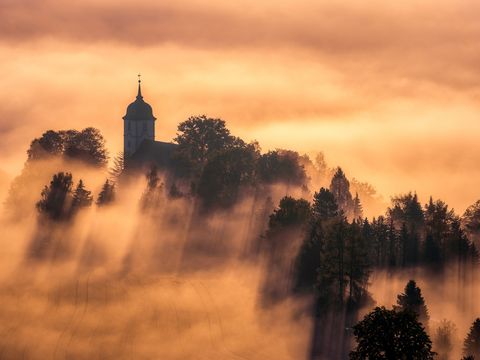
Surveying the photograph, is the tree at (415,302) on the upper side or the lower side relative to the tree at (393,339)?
upper

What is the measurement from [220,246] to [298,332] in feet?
141

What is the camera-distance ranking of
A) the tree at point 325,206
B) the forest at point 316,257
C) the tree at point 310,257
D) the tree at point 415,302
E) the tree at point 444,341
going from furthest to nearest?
the tree at point 325,206 → the tree at point 310,257 → the forest at point 316,257 → the tree at point 415,302 → the tree at point 444,341

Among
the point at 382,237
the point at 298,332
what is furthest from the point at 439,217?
the point at 298,332

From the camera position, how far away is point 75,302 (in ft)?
515

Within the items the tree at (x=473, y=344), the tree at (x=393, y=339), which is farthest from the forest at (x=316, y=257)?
the tree at (x=393, y=339)

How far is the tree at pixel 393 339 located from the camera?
112 meters

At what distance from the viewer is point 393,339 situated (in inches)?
4427

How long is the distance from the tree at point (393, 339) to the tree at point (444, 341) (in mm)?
23575

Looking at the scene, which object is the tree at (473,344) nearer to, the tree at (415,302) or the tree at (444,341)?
the tree at (444,341)

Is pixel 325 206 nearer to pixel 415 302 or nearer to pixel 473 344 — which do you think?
pixel 415 302

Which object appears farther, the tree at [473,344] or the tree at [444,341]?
the tree at [444,341]

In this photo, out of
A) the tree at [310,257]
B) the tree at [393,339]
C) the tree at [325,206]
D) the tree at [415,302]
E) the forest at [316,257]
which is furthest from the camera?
the tree at [325,206]

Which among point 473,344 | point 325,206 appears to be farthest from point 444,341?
point 325,206

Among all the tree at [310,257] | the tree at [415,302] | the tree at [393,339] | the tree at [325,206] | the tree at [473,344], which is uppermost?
the tree at [325,206]
